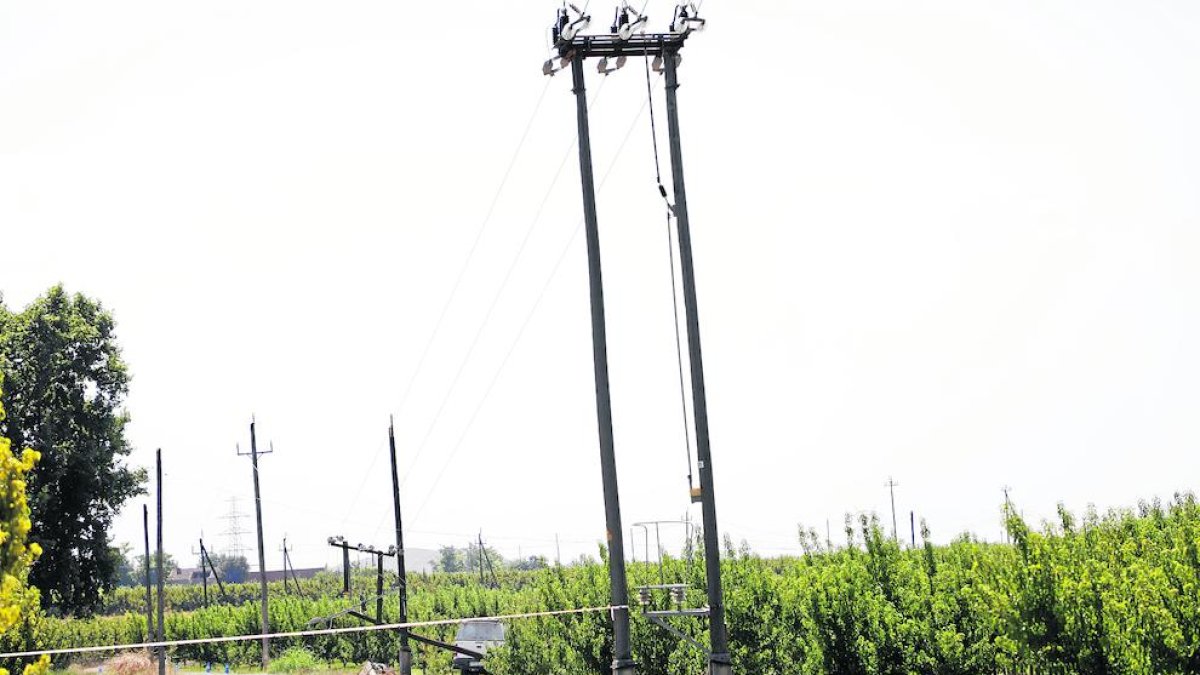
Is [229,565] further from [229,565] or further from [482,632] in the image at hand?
[482,632]

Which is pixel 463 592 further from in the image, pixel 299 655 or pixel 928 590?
pixel 928 590

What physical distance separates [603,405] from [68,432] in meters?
36.8

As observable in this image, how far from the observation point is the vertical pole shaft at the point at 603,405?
15930 mm

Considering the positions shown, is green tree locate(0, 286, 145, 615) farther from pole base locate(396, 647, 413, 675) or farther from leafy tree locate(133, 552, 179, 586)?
leafy tree locate(133, 552, 179, 586)

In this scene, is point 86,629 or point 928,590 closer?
point 928,590

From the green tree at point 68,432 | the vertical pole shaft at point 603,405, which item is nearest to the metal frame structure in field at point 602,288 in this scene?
the vertical pole shaft at point 603,405

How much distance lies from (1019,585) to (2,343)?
137 feet

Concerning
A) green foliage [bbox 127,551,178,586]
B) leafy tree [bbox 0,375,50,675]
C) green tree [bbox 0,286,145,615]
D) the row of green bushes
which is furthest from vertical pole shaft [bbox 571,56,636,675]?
green foliage [bbox 127,551,178,586]

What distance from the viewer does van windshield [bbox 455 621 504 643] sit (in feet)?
141

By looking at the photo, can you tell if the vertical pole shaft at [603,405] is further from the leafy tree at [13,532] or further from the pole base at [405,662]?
the pole base at [405,662]

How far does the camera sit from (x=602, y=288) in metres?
17.3

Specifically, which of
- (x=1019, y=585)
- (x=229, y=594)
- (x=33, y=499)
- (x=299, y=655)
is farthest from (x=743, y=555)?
(x=229, y=594)

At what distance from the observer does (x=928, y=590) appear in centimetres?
2384

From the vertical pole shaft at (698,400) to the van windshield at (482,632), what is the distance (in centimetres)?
2817
